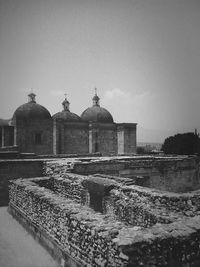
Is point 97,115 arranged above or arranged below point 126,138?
above

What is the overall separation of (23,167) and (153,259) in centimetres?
1125

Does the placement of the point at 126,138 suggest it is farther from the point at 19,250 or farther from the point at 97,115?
the point at 19,250

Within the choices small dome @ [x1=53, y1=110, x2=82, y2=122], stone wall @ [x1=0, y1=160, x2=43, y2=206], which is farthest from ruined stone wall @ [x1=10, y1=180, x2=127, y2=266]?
small dome @ [x1=53, y1=110, x2=82, y2=122]

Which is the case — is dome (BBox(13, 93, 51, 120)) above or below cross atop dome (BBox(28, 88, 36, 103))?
below

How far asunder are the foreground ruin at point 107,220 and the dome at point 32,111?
19.2 m

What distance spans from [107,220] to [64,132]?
2691 cm

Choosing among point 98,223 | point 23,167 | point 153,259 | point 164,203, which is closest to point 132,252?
point 153,259

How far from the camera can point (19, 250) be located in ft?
Answer: 24.3

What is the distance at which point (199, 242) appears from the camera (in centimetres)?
488

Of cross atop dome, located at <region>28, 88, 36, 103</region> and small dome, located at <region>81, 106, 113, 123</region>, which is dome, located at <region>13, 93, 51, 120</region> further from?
small dome, located at <region>81, 106, 113, 123</region>

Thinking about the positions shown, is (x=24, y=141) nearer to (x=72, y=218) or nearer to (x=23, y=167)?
(x=23, y=167)

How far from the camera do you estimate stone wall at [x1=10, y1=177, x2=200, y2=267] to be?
4.34 meters

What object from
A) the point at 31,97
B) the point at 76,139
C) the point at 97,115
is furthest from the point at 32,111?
the point at 97,115

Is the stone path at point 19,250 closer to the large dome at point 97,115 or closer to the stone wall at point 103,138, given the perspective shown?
the stone wall at point 103,138
